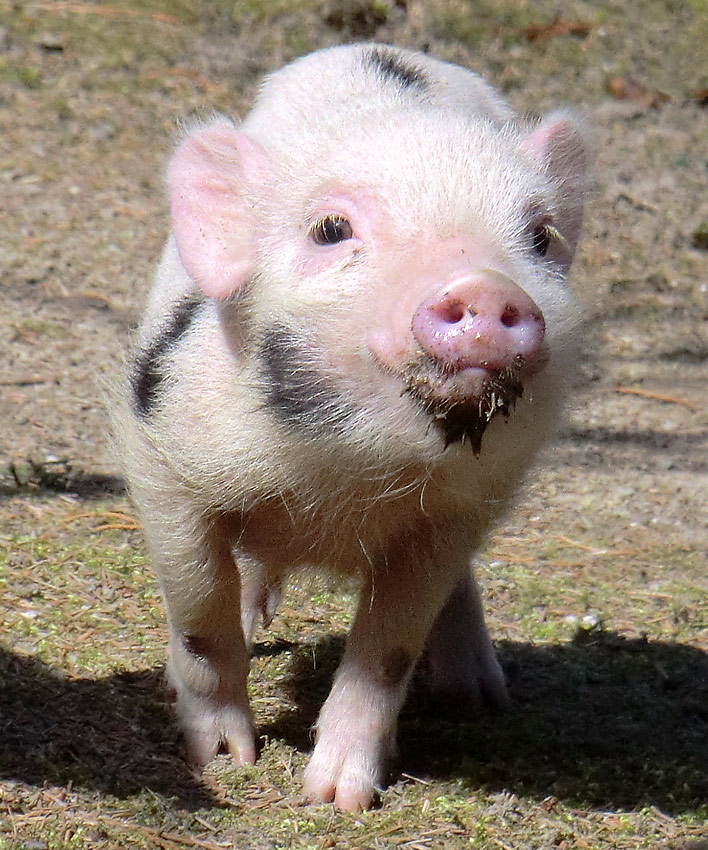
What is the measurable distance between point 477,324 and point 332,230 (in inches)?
22.7

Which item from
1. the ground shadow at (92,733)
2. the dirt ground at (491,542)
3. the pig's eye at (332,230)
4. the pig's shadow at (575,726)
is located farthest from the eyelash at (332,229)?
the pig's shadow at (575,726)

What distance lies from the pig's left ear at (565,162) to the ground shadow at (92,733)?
1731mm

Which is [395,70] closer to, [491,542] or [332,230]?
[332,230]

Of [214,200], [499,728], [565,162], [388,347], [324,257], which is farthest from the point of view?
[499,728]

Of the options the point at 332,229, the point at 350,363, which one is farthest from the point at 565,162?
the point at 350,363

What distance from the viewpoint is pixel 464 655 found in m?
4.11

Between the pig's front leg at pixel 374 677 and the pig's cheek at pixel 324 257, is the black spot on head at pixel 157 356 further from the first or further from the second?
the pig's front leg at pixel 374 677

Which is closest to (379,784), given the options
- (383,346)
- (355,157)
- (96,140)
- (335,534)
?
(335,534)

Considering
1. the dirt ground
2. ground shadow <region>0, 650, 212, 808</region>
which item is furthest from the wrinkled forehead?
ground shadow <region>0, 650, 212, 808</region>

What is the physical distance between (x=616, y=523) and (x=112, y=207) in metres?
3.34

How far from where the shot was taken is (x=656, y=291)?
283 inches

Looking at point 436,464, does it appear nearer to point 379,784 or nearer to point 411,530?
point 411,530

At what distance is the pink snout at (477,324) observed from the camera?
2.39 meters

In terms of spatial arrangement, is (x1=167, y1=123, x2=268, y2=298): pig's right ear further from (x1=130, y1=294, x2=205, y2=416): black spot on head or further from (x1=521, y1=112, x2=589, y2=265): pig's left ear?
(x1=521, y1=112, x2=589, y2=265): pig's left ear
